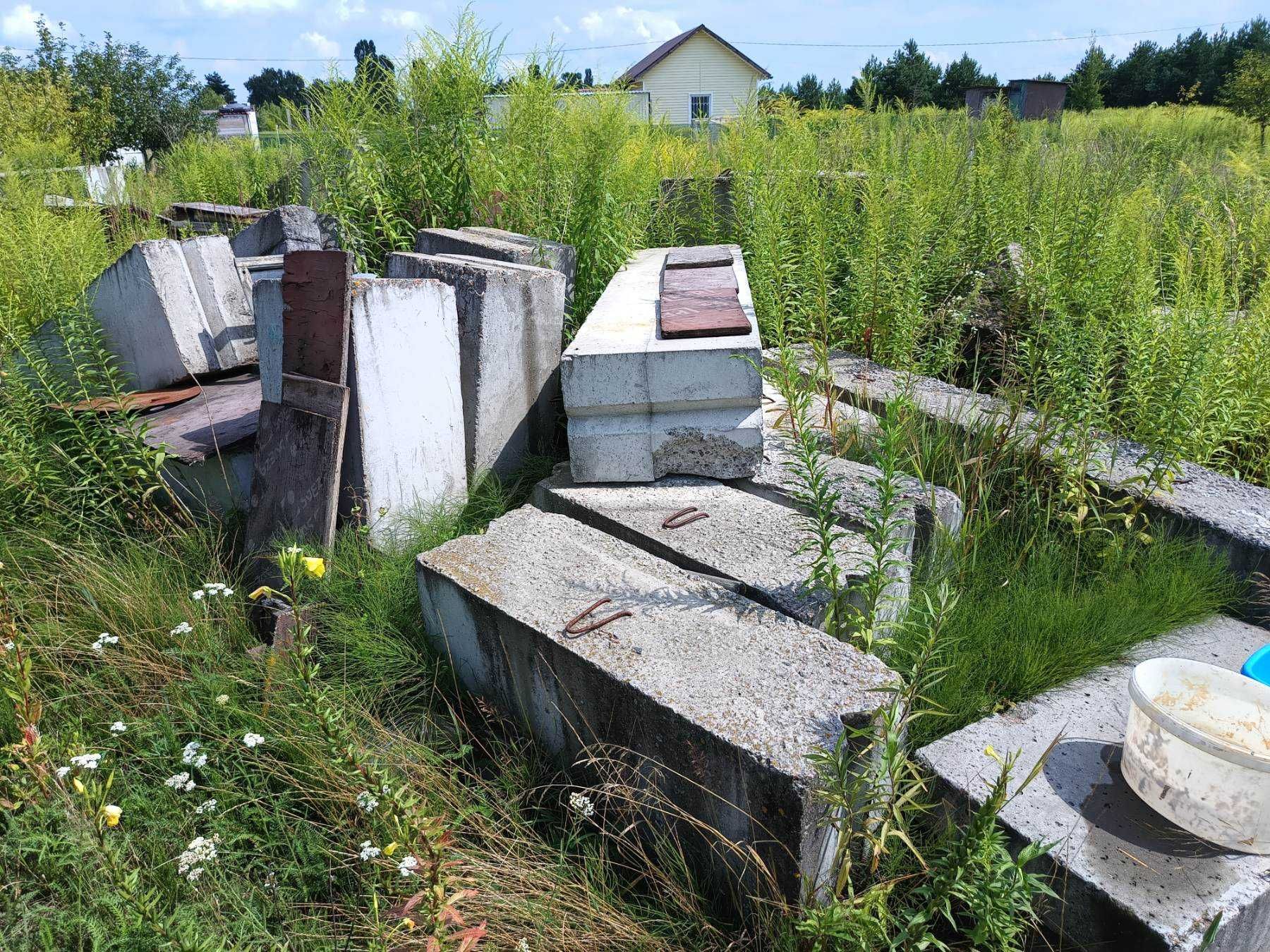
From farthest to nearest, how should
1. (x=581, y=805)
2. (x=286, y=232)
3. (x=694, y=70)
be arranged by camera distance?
(x=694, y=70), (x=286, y=232), (x=581, y=805)

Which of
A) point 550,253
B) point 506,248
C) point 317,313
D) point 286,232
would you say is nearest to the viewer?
point 317,313

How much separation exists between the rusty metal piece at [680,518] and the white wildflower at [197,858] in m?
1.63

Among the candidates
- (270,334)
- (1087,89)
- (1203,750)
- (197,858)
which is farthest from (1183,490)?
(1087,89)

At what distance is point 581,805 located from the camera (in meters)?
2.18

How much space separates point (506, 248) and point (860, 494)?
2.18 meters

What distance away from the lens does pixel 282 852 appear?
7.22 feet

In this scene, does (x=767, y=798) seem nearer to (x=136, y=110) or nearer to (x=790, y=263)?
(x=790, y=263)

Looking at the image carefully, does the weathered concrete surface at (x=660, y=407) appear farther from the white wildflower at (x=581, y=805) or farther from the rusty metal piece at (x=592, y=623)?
the white wildflower at (x=581, y=805)

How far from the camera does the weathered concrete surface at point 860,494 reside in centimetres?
283

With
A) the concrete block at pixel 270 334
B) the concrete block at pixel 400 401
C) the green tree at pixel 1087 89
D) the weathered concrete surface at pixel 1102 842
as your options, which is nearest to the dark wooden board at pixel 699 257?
the concrete block at pixel 400 401

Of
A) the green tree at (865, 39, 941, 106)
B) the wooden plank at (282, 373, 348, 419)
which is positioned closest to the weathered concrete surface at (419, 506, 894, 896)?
the wooden plank at (282, 373, 348, 419)

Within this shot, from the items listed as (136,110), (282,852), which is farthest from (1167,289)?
(136,110)

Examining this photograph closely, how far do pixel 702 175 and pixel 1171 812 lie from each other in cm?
492

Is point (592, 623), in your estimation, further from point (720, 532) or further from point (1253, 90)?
point (1253, 90)
